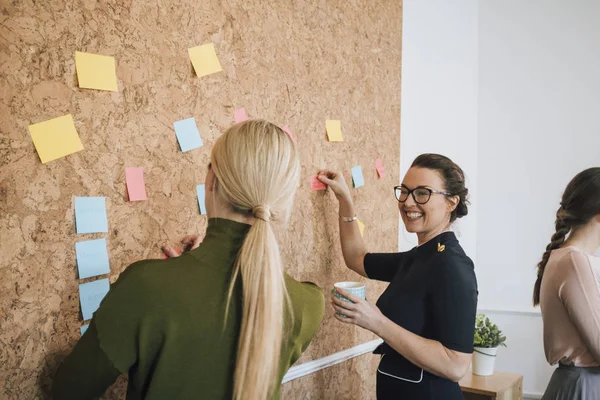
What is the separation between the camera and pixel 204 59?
5.34 feet

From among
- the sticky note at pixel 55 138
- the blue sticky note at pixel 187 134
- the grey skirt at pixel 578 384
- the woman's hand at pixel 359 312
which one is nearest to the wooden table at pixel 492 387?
the grey skirt at pixel 578 384

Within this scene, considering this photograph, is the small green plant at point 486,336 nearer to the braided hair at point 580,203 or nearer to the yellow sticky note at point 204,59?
the braided hair at point 580,203

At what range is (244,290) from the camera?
1062mm

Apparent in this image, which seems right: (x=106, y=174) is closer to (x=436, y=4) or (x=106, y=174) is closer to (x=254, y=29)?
(x=254, y=29)

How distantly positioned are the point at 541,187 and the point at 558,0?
1.23 m

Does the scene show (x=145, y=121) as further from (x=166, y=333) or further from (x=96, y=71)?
(x=166, y=333)

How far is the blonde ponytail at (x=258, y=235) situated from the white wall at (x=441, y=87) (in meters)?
1.58

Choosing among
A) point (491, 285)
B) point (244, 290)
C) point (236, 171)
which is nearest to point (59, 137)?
point (236, 171)

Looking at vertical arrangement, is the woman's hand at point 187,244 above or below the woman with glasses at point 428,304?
above

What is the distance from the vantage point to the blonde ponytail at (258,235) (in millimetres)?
1061

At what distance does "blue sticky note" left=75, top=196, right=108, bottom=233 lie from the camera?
52.4 inches

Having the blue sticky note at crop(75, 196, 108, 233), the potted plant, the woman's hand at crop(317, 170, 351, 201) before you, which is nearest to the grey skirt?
the potted plant

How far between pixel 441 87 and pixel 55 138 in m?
2.31

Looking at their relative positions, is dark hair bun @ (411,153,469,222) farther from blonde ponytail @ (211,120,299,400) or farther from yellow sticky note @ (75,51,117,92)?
yellow sticky note @ (75,51,117,92)
